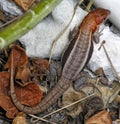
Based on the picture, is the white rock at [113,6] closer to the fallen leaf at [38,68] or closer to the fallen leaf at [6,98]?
the fallen leaf at [38,68]

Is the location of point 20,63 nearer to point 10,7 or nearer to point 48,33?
point 48,33

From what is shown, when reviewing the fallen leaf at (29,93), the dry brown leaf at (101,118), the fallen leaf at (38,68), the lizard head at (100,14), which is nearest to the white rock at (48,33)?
the fallen leaf at (38,68)

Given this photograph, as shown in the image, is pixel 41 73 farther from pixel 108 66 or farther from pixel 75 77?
pixel 108 66

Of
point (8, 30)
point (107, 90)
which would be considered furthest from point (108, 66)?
point (8, 30)

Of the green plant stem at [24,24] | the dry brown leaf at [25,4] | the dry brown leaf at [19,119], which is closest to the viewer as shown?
the green plant stem at [24,24]

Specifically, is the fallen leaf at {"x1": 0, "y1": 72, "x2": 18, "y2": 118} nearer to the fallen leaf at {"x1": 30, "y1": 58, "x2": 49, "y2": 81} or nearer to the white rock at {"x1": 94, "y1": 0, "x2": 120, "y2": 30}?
the fallen leaf at {"x1": 30, "y1": 58, "x2": 49, "y2": 81}

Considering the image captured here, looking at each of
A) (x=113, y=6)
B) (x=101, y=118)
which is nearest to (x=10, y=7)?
(x=113, y=6)

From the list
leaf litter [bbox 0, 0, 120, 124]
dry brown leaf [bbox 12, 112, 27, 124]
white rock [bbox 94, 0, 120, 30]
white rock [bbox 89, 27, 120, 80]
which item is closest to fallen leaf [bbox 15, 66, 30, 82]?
leaf litter [bbox 0, 0, 120, 124]
